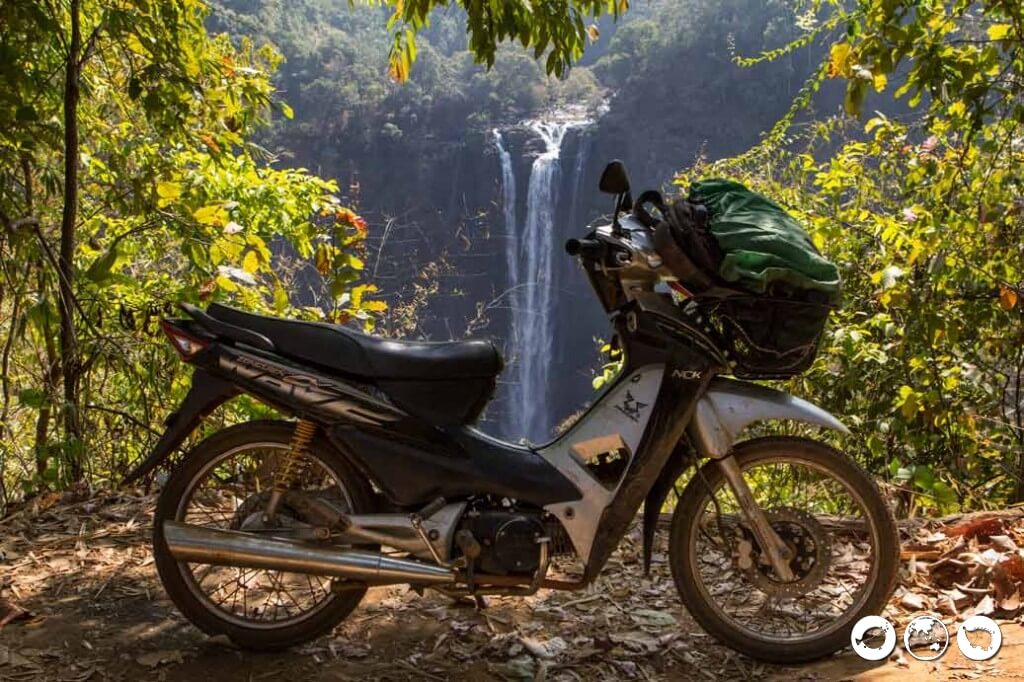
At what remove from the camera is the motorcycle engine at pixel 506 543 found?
99.0 inches

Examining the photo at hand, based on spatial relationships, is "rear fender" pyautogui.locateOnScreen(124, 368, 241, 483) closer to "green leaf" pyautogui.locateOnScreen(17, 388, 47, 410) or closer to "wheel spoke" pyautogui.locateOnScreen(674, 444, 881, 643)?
"wheel spoke" pyautogui.locateOnScreen(674, 444, 881, 643)

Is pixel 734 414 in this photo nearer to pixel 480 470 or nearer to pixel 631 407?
pixel 631 407

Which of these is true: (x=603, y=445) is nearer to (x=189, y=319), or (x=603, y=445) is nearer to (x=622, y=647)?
(x=622, y=647)

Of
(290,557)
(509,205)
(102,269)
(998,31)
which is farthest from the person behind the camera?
(509,205)

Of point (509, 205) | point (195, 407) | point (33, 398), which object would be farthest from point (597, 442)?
point (509, 205)

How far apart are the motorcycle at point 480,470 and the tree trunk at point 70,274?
180 centimetres

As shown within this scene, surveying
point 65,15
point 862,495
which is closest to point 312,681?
point 862,495

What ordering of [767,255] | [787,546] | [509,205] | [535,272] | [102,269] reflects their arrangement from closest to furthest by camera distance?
[767,255]
[787,546]
[102,269]
[535,272]
[509,205]

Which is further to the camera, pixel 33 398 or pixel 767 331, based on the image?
pixel 33 398

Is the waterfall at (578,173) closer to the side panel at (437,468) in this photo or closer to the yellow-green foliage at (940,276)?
the yellow-green foliage at (940,276)

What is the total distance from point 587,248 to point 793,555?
104cm

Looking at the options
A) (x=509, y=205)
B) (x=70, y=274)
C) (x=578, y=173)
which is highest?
(x=578, y=173)

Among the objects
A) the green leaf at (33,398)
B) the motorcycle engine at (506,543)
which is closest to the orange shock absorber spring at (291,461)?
the motorcycle engine at (506,543)

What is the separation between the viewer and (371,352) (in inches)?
101
